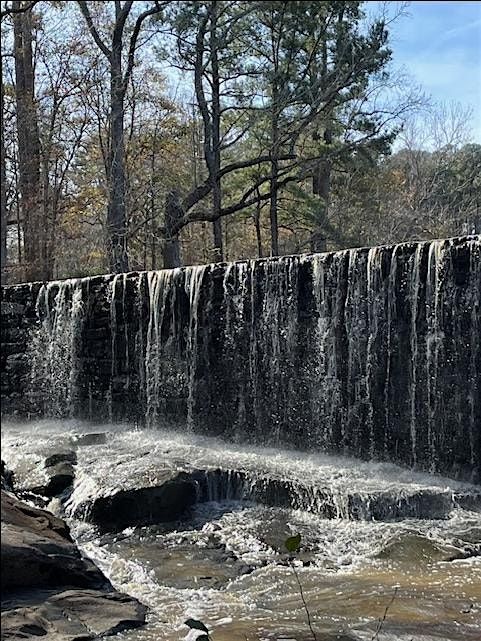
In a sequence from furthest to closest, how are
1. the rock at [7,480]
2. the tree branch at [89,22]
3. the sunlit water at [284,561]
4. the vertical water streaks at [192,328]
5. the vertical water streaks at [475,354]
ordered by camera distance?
the vertical water streaks at [192,328] < the vertical water streaks at [475,354] < the rock at [7,480] < the sunlit water at [284,561] < the tree branch at [89,22]

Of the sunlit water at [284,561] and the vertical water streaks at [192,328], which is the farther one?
the vertical water streaks at [192,328]

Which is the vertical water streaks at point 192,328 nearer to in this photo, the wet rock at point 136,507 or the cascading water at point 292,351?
the cascading water at point 292,351

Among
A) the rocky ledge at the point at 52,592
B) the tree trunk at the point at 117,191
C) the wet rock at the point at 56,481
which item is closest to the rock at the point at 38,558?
the rocky ledge at the point at 52,592

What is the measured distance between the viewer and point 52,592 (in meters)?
4.12

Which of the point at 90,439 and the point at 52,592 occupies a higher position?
the point at 90,439

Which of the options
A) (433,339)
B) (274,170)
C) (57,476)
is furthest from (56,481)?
(274,170)

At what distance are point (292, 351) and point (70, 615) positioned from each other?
16.1 ft

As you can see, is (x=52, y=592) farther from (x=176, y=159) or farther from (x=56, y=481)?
(x=176, y=159)

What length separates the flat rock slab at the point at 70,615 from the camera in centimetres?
359

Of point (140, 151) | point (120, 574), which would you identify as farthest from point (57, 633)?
point (140, 151)

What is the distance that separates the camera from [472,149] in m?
18.0

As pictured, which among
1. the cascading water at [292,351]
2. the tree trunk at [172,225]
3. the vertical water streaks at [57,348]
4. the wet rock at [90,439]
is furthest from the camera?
the tree trunk at [172,225]

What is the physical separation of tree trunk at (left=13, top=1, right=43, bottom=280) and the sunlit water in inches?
299

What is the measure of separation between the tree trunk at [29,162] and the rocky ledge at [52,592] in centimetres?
1027
